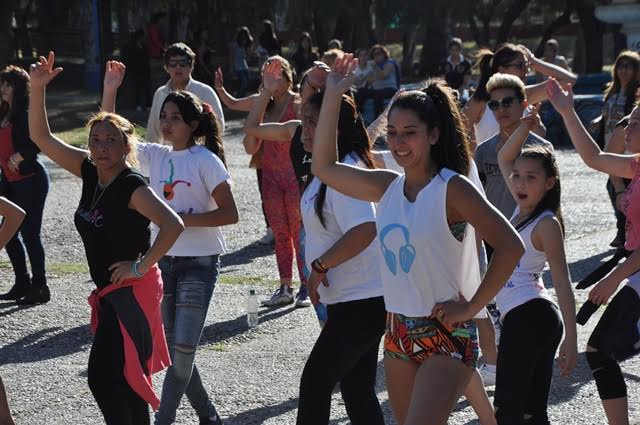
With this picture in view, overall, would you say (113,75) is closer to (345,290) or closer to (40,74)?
(40,74)

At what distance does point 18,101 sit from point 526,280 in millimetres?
5355

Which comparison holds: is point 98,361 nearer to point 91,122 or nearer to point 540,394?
point 91,122

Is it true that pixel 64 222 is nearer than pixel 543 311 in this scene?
No

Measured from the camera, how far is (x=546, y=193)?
5.15 meters

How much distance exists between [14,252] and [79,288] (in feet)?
2.03

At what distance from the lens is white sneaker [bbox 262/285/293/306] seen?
352 inches

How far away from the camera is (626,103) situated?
995 cm

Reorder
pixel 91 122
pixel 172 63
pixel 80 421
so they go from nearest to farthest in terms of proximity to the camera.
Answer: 1. pixel 91 122
2. pixel 80 421
3. pixel 172 63

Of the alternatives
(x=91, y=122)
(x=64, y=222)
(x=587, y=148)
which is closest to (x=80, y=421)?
(x=91, y=122)

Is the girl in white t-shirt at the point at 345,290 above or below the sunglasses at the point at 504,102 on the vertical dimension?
below

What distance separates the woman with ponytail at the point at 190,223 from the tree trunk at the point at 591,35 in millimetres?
31421

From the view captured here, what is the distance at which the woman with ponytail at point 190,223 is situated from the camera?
5.73 meters

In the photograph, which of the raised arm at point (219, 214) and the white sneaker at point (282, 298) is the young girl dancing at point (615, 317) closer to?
the raised arm at point (219, 214)

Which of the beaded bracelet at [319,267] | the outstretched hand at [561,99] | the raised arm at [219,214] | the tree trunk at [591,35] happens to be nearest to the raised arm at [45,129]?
the raised arm at [219,214]
